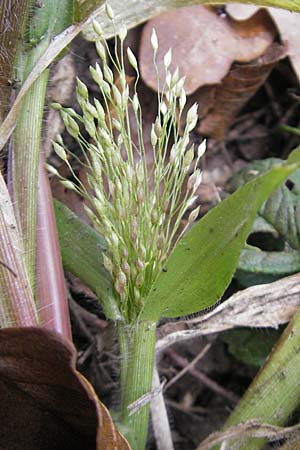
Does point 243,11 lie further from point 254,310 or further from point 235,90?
point 254,310

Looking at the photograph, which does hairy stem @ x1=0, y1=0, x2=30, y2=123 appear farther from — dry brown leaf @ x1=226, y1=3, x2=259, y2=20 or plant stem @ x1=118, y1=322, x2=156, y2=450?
dry brown leaf @ x1=226, y1=3, x2=259, y2=20

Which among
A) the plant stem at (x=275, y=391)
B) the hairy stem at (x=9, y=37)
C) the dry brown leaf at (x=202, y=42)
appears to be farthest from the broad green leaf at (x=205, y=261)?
the dry brown leaf at (x=202, y=42)

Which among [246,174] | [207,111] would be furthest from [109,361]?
[207,111]

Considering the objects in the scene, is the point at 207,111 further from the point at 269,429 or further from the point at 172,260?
the point at 269,429

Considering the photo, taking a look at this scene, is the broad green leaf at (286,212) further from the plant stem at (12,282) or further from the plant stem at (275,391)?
the plant stem at (12,282)

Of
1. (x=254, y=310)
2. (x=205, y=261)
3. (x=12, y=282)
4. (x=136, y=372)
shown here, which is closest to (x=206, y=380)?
(x=254, y=310)

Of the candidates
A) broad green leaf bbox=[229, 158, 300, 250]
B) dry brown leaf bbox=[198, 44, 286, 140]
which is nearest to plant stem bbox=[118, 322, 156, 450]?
broad green leaf bbox=[229, 158, 300, 250]

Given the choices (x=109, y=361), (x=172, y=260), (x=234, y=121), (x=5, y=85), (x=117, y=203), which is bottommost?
(x=109, y=361)
